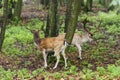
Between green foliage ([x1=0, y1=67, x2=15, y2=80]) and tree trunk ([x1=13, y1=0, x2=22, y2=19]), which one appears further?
tree trunk ([x1=13, y1=0, x2=22, y2=19])

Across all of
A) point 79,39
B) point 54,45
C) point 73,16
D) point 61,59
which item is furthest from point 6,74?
point 79,39

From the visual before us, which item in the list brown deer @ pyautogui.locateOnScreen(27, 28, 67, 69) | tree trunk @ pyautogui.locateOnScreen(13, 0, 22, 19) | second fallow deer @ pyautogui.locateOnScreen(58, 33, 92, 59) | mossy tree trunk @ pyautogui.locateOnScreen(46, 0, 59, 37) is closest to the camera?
brown deer @ pyautogui.locateOnScreen(27, 28, 67, 69)

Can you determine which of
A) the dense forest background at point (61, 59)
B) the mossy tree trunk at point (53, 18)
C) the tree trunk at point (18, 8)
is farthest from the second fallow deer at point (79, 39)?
the tree trunk at point (18, 8)

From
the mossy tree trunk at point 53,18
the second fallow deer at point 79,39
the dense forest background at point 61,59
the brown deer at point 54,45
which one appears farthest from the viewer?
the second fallow deer at point 79,39

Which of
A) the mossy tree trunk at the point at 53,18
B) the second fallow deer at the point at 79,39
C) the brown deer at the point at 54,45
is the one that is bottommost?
the second fallow deer at the point at 79,39

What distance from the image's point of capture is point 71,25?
12781 mm

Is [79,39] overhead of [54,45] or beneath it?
beneath

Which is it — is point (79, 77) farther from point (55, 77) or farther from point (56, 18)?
point (56, 18)

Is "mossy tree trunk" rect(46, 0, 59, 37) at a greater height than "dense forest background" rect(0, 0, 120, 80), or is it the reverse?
"mossy tree trunk" rect(46, 0, 59, 37)

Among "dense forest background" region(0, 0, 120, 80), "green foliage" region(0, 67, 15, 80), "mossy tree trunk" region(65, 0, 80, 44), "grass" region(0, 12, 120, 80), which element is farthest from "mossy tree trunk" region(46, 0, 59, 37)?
"green foliage" region(0, 67, 15, 80)

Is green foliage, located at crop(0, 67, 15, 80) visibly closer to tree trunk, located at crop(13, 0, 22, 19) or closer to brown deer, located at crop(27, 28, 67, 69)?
brown deer, located at crop(27, 28, 67, 69)

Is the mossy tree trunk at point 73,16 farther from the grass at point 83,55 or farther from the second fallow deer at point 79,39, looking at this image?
the second fallow deer at point 79,39

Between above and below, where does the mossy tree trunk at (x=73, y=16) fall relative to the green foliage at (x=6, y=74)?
above

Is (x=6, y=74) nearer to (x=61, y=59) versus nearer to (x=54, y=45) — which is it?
(x=54, y=45)
